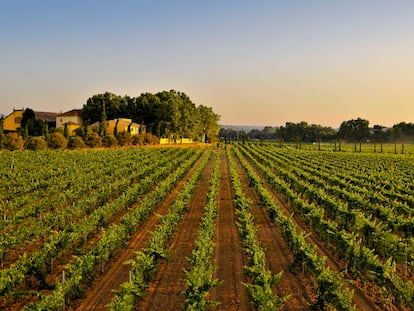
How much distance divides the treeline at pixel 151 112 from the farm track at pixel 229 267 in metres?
65.3

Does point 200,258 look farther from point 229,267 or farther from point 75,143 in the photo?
point 75,143

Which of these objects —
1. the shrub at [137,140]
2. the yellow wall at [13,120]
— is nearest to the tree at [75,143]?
the shrub at [137,140]

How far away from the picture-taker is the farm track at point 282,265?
1001cm

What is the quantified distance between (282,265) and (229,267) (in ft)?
5.71

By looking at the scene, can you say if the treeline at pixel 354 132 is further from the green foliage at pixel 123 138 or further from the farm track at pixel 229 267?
the farm track at pixel 229 267

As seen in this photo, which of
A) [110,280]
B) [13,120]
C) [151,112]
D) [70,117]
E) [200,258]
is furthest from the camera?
[70,117]

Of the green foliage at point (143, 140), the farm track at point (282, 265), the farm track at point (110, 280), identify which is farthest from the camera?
the green foliage at point (143, 140)

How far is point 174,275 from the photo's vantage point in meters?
11.5

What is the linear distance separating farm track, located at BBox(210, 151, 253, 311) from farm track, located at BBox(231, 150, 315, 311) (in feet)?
3.07

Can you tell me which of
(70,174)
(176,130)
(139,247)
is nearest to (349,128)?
(176,130)

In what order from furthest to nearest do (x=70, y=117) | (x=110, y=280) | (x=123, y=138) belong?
1. (x=70, y=117)
2. (x=123, y=138)
3. (x=110, y=280)

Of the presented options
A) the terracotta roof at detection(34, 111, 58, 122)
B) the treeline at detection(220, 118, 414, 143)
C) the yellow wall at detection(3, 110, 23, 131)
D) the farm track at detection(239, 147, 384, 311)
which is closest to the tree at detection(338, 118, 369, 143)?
the treeline at detection(220, 118, 414, 143)

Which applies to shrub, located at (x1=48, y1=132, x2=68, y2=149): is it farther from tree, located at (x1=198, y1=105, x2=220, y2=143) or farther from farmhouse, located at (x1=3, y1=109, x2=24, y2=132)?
tree, located at (x1=198, y1=105, x2=220, y2=143)

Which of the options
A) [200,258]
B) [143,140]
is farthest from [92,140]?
[200,258]
